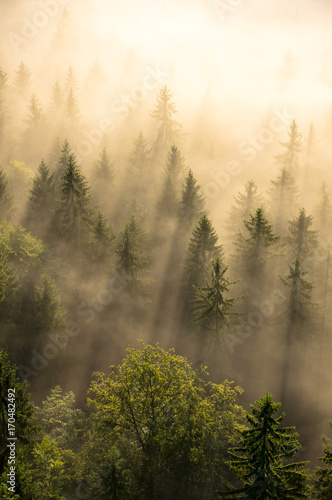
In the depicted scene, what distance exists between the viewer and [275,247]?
42500 mm

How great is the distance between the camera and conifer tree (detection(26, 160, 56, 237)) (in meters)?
44.9

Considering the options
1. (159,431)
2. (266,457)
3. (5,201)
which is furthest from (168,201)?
(266,457)

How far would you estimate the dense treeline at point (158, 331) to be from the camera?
20.1 metres

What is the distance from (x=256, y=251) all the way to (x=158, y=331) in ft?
50.9

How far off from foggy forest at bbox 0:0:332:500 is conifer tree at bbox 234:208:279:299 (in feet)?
0.77

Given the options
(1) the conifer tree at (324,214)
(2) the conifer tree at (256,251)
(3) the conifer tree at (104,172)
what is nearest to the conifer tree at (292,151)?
(1) the conifer tree at (324,214)

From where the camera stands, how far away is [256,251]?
3712 centimetres

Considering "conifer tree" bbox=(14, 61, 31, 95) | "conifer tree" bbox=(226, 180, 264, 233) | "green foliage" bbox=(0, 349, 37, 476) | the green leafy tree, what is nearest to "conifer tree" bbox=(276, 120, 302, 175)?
"conifer tree" bbox=(226, 180, 264, 233)

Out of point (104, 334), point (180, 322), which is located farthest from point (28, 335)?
point (180, 322)

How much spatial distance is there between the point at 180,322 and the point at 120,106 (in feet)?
230

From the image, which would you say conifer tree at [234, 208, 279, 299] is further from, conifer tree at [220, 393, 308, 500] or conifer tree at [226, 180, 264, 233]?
conifer tree at [220, 393, 308, 500]

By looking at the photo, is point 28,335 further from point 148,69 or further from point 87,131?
point 148,69

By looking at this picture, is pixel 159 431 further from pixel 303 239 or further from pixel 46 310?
pixel 303 239

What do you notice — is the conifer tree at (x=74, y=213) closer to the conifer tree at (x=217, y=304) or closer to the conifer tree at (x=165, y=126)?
the conifer tree at (x=217, y=304)
